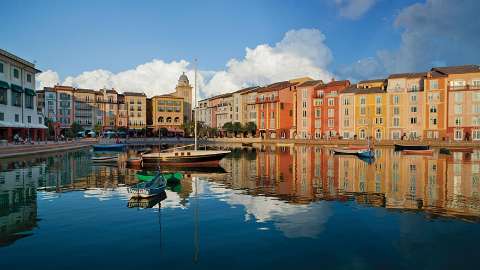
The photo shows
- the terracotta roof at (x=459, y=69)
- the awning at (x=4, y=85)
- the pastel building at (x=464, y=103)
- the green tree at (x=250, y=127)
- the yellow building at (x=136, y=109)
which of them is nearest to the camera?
the awning at (x=4, y=85)

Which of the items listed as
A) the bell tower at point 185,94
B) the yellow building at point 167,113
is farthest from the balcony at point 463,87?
the bell tower at point 185,94

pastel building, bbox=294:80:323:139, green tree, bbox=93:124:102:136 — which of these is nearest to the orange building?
pastel building, bbox=294:80:323:139

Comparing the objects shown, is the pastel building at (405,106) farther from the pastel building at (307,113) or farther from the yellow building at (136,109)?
the yellow building at (136,109)

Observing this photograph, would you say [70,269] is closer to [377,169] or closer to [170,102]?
[377,169]

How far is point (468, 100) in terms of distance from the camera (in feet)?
269

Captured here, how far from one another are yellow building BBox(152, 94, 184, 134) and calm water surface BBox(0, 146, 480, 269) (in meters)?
111

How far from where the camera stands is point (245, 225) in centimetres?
1638

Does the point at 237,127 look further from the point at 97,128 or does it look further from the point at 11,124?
the point at 11,124

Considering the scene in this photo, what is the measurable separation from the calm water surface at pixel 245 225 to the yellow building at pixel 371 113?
6666 cm

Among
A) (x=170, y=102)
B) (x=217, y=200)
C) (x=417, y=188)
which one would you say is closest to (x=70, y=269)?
(x=217, y=200)

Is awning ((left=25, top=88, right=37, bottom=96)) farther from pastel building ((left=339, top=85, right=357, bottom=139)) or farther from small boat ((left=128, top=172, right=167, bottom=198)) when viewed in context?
pastel building ((left=339, top=85, right=357, bottom=139))

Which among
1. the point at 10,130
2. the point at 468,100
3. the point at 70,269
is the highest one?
the point at 468,100

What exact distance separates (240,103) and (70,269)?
118107 mm

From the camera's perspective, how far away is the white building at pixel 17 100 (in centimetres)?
5828
